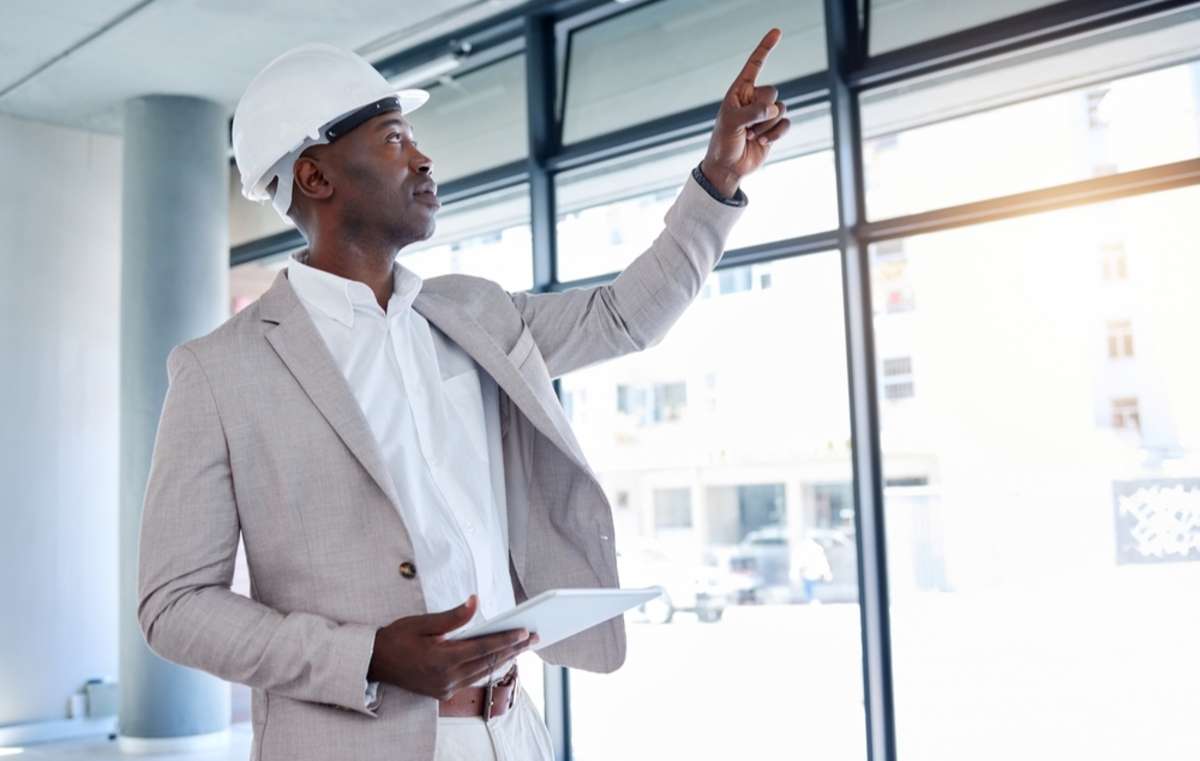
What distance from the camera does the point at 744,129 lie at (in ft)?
4.75

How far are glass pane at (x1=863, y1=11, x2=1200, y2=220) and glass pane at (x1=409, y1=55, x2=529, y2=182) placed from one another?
1776mm

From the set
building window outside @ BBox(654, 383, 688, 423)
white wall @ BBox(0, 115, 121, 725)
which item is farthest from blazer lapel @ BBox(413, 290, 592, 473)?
white wall @ BBox(0, 115, 121, 725)

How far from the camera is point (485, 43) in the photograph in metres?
5.52

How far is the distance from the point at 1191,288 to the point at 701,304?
73.7 inches

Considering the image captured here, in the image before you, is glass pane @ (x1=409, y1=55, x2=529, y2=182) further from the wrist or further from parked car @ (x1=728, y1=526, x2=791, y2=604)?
the wrist

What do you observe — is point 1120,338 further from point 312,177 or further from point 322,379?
point 322,379

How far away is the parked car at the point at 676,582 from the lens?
480 centimetres

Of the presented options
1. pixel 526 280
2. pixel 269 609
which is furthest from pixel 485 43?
pixel 269 609

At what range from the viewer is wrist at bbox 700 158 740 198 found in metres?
1.46

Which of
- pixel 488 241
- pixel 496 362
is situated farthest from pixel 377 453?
pixel 488 241

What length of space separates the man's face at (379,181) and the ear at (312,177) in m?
0.01

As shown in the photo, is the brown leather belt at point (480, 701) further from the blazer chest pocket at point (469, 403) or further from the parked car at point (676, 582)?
the parked car at point (676, 582)

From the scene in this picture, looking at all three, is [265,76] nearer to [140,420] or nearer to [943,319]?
[943,319]

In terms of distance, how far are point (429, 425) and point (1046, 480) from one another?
2.91 m
